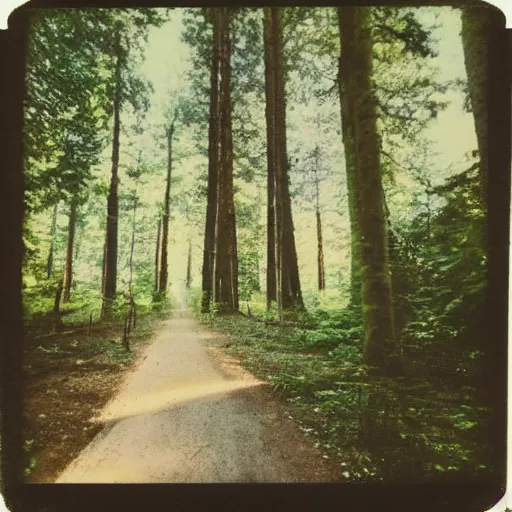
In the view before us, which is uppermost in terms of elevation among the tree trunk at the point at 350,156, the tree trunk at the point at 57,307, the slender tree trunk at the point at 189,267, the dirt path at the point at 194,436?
the tree trunk at the point at 350,156

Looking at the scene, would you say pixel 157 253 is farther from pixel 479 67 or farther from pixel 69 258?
pixel 479 67

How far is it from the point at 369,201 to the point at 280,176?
1.11m

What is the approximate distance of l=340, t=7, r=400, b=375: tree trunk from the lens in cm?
356

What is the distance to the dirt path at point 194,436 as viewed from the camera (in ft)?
10.2

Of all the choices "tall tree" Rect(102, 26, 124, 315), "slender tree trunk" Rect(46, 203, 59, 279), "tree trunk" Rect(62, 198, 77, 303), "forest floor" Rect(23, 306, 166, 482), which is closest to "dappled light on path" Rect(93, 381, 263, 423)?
"forest floor" Rect(23, 306, 166, 482)

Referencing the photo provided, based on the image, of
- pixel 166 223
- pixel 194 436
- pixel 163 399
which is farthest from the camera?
pixel 166 223

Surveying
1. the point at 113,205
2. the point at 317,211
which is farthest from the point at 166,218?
the point at 317,211

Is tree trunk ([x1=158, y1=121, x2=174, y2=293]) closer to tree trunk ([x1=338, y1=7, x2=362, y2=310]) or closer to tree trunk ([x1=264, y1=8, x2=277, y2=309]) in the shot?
tree trunk ([x1=264, y1=8, x2=277, y2=309])

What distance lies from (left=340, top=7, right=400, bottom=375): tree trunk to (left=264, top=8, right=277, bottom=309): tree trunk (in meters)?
0.77

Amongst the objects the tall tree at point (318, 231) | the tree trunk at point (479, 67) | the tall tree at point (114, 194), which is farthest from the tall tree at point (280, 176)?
the tree trunk at point (479, 67)

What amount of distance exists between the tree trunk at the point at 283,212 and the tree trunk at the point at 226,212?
532 mm

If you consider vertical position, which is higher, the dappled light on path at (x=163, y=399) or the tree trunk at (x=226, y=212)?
the tree trunk at (x=226, y=212)

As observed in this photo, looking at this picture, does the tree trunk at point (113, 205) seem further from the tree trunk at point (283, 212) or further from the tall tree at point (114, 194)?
the tree trunk at point (283, 212)

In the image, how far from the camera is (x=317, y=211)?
4059 mm
